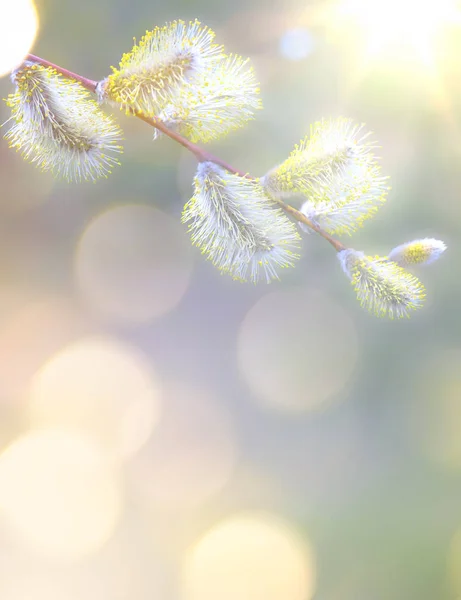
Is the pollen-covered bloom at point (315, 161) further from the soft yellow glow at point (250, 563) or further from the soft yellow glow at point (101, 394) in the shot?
the soft yellow glow at point (101, 394)

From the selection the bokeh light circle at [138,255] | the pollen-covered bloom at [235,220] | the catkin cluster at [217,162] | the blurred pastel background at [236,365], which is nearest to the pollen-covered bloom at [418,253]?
the catkin cluster at [217,162]

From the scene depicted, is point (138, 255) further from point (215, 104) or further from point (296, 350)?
point (215, 104)

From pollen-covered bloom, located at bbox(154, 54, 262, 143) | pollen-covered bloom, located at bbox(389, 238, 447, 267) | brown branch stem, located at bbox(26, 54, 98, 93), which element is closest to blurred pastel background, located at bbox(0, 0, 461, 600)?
pollen-covered bloom, located at bbox(389, 238, 447, 267)

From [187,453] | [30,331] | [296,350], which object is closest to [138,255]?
[30,331]

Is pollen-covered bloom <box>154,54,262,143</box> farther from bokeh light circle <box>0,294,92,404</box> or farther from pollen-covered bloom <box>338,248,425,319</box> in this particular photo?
bokeh light circle <box>0,294,92,404</box>

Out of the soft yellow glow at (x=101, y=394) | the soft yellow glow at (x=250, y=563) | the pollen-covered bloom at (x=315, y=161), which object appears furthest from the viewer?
the soft yellow glow at (x=101, y=394)

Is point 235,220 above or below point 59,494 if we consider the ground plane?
above
